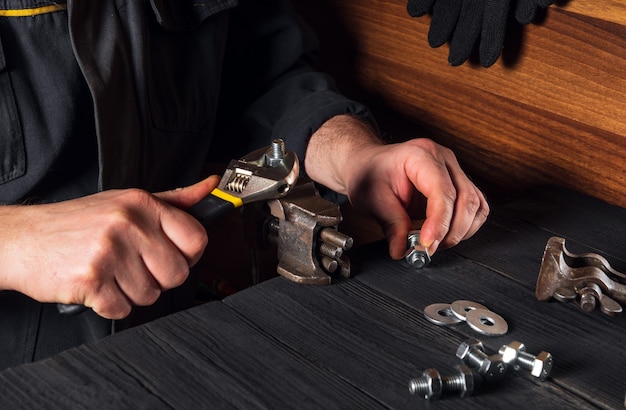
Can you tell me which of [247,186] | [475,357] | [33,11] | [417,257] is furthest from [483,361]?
[33,11]

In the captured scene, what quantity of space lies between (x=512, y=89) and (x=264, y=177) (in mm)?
573

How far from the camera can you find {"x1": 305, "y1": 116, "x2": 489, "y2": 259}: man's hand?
947 millimetres

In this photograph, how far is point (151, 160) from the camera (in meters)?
1.31

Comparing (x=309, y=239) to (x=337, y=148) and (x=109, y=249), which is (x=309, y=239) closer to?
(x=109, y=249)

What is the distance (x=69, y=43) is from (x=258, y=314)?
59 centimetres

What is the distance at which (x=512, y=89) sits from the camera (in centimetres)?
125

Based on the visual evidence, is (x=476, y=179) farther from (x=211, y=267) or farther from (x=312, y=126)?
(x=211, y=267)

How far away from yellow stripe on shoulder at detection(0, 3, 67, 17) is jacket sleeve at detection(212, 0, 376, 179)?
390mm

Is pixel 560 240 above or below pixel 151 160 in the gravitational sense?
above

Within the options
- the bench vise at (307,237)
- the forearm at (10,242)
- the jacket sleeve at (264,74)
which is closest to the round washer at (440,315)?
the bench vise at (307,237)

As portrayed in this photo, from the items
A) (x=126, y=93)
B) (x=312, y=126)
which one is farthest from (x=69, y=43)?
(x=312, y=126)

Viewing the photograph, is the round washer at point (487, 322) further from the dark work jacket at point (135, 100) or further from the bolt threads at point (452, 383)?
the dark work jacket at point (135, 100)

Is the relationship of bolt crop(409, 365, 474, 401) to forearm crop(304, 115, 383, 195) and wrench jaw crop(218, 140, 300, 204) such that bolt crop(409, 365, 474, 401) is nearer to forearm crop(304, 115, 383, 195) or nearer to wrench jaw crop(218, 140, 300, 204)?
wrench jaw crop(218, 140, 300, 204)

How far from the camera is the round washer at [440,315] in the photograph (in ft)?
2.61
